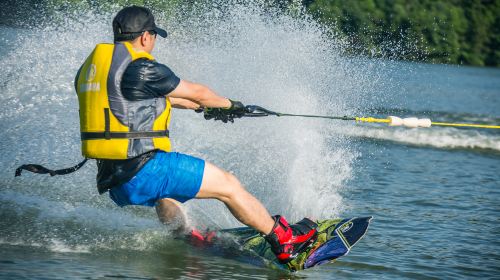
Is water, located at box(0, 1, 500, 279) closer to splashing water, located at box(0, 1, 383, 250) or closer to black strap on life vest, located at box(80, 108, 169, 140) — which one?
splashing water, located at box(0, 1, 383, 250)

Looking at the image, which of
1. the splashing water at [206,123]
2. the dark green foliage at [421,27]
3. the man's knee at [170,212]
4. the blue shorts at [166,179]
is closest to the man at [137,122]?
the blue shorts at [166,179]

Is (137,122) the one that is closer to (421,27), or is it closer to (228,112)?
(228,112)

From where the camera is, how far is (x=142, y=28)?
510 cm

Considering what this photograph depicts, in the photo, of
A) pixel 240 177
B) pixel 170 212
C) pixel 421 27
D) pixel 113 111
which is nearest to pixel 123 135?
pixel 113 111

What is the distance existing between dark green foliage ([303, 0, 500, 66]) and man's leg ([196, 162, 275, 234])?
2306 centimetres

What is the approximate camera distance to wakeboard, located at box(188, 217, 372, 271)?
5676 mm

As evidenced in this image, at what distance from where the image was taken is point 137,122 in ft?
16.5

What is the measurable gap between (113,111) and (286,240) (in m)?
1.57

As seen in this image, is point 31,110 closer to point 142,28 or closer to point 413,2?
point 142,28

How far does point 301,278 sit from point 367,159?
22.8ft

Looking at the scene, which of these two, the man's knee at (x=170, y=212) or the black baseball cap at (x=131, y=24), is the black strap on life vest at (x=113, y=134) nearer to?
the black baseball cap at (x=131, y=24)

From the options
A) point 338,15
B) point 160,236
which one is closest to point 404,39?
point 338,15

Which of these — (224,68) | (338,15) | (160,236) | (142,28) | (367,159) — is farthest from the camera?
(338,15)

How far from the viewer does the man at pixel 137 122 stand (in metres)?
4.98
